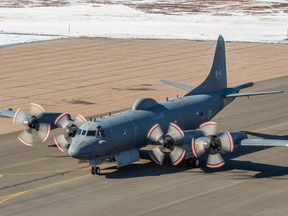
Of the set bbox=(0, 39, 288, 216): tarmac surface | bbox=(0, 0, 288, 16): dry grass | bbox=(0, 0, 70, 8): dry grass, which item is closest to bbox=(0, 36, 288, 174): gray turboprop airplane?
bbox=(0, 39, 288, 216): tarmac surface

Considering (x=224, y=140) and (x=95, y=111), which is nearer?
(x=224, y=140)

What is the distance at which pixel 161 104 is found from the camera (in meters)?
35.4

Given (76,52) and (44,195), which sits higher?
(76,52)

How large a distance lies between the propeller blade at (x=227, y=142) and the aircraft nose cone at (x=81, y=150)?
820cm

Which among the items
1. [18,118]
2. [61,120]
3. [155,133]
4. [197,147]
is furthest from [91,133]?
[18,118]

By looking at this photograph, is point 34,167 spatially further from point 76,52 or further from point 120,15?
point 120,15

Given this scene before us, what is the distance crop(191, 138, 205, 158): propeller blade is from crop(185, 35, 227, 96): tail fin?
943 cm

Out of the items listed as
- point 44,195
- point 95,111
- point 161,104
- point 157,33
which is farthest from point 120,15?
point 44,195

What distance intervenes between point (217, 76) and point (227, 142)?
12.8 metres

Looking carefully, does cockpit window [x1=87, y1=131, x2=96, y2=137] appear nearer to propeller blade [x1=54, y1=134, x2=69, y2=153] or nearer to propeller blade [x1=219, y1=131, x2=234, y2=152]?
propeller blade [x1=54, y1=134, x2=69, y2=153]

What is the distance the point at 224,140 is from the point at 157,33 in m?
72.4

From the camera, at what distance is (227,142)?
29688 mm

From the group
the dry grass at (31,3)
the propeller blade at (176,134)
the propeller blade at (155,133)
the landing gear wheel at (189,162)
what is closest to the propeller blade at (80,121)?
the propeller blade at (155,133)

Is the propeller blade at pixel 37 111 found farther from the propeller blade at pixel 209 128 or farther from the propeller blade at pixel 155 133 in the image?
the propeller blade at pixel 209 128
